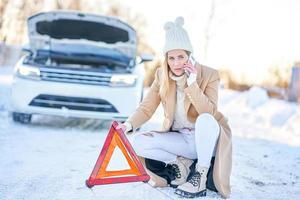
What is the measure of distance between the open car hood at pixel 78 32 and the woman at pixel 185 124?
366cm

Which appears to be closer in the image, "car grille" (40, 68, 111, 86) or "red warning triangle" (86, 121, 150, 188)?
"red warning triangle" (86, 121, 150, 188)

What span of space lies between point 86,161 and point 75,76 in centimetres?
202

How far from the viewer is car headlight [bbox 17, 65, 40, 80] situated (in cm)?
645

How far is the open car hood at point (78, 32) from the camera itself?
726cm

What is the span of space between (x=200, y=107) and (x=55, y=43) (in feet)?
15.3

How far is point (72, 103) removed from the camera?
6.46 meters

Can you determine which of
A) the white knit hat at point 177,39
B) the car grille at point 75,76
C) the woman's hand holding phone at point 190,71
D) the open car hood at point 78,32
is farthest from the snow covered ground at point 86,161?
the open car hood at point 78,32

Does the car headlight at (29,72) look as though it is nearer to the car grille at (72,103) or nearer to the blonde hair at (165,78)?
the car grille at (72,103)

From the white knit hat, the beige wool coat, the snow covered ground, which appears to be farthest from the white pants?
the white knit hat

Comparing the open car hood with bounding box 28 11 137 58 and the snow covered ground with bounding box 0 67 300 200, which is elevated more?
the open car hood with bounding box 28 11 137 58

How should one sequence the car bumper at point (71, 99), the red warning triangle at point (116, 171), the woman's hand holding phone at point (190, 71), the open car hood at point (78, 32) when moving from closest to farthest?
the red warning triangle at point (116, 171)
the woman's hand holding phone at point (190, 71)
the car bumper at point (71, 99)
the open car hood at point (78, 32)

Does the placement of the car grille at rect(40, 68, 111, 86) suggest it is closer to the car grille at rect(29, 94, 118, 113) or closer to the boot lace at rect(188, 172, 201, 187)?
the car grille at rect(29, 94, 118, 113)

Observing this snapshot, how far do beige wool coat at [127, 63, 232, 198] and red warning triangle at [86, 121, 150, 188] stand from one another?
0.37 m

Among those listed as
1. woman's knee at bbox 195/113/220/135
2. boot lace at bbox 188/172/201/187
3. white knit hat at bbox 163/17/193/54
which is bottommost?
boot lace at bbox 188/172/201/187
